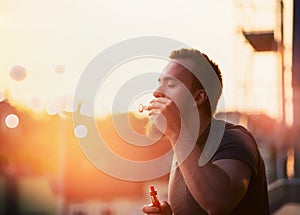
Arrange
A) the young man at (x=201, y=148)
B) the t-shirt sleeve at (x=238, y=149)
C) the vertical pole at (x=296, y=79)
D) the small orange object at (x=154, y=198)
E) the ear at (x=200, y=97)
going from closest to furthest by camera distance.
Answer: the young man at (x=201, y=148)
the t-shirt sleeve at (x=238, y=149)
the ear at (x=200, y=97)
the small orange object at (x=154, y=198)
the vertical pole at (x=296, y=79)

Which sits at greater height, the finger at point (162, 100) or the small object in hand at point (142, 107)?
the finger at point (162, 100)

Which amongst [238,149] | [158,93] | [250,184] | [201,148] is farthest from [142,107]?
[250,184]

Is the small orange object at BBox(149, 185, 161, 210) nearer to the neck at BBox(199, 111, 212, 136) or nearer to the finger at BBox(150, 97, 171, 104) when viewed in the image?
the neck at BBox(199, 111, 212, 136)

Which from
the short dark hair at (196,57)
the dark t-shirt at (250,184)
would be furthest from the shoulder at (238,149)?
the short dark hair at (196,57)

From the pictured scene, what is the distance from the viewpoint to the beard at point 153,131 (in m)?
2.80

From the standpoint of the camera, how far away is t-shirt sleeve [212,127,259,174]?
289 cm

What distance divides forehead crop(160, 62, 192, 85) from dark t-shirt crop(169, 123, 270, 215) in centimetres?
22

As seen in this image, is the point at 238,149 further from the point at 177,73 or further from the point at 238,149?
the point at 177,73

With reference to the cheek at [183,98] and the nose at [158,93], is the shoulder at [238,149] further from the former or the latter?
the nose at [158,93]

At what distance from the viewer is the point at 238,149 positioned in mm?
2908

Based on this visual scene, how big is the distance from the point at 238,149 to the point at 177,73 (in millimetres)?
323

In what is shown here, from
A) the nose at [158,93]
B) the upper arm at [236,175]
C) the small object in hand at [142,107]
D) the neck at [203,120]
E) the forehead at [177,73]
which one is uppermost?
the forehead at [177,73]

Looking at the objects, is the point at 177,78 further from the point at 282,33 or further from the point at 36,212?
the point at 36,212

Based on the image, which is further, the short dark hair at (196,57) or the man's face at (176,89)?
the short dark hair at (196,57)
